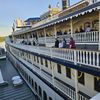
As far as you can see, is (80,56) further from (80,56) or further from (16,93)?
(16,93)

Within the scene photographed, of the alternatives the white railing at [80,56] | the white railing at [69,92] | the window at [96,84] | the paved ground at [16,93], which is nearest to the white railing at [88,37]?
the white railing at [80,56]

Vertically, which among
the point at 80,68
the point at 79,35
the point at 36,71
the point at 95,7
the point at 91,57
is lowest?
Answer: the point at 36,71

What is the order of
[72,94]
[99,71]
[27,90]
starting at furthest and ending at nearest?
[27,90]
[72,94]
[99,71]

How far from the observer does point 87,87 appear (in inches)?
503

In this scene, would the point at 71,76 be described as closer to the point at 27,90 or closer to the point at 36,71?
the point at 36,71

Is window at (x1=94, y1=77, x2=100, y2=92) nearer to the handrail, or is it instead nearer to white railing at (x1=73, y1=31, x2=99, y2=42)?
the handrail

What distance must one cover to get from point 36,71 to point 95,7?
14.4 m

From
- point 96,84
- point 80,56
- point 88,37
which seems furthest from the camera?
point 88,37

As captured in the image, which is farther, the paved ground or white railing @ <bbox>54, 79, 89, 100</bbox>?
the paved ground

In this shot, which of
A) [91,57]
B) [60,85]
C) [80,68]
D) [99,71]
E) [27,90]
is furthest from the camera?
[27,90]

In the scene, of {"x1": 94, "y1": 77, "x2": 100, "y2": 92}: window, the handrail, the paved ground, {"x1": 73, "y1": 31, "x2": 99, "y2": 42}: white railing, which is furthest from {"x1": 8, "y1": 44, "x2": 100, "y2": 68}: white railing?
the paved ground

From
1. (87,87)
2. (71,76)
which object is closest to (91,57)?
(87,87)

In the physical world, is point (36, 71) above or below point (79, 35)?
below

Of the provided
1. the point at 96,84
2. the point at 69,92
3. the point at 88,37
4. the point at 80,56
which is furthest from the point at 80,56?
the point at 69,92
